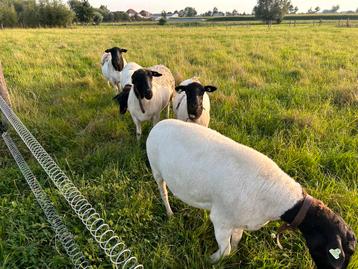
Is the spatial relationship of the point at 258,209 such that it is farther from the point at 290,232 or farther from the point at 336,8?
the point at 336,8

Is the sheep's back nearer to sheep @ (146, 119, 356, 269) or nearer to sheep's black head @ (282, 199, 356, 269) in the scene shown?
sheep @ (146, 119, 356, 269)

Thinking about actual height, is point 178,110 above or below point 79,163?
above

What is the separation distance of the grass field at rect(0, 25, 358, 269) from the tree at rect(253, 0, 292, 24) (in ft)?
190

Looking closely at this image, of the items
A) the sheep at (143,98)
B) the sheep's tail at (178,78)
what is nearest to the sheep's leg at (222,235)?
the sheep at (143,98)

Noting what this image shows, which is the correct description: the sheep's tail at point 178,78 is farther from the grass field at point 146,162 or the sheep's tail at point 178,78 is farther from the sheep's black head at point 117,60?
the sheep's black head at point 117,60

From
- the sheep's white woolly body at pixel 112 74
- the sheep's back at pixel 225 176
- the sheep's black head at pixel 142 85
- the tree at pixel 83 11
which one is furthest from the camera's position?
the tree at pixel 83 11

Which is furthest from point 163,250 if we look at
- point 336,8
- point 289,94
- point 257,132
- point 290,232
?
point 336,8

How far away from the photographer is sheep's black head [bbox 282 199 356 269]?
2.22 meters

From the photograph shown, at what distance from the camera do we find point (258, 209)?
2.57m

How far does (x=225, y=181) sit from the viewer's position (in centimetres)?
261

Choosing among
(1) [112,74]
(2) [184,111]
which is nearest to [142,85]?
(2) [184,111]

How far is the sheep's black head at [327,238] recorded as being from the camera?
2.22m

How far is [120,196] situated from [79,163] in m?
1.13

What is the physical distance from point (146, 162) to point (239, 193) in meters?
2.03
